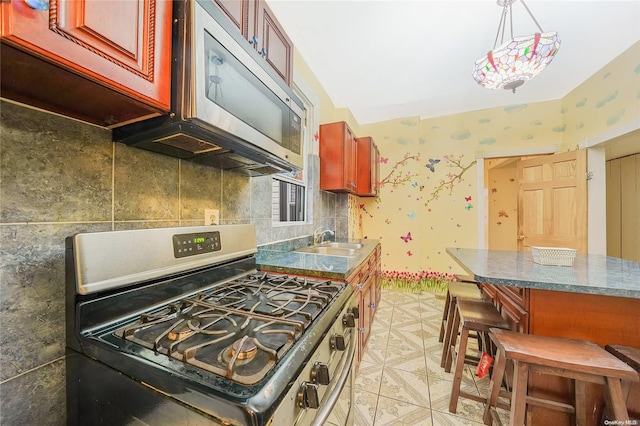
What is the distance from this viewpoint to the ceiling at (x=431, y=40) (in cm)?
180

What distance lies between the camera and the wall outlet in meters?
1.20

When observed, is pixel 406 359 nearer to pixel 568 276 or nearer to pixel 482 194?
pixel 568 276

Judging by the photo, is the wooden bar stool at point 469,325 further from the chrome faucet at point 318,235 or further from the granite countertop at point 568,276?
the chrome faucet at point 318,235

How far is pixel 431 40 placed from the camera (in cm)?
213

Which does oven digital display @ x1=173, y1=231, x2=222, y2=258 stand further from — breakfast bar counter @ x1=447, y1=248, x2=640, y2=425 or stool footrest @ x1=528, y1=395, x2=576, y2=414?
stool footrest @ x1=528, y1=395, x2=576, y2=414

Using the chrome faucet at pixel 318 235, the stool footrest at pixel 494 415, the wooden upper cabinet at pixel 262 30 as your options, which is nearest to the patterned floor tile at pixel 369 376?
the stool footrest at pixel 494 415

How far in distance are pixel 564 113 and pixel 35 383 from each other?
5.09 metres

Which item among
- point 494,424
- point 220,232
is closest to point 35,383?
point 220,232

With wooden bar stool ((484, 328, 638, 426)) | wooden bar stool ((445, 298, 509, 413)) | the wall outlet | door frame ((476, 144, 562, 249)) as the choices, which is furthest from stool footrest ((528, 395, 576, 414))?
door frame ((476, 144, 562, 249))

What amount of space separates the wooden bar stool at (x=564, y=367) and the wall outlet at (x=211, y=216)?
4.87 ft

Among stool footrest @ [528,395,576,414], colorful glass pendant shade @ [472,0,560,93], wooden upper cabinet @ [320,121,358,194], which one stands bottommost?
stool footrest @ [528,395,576,414]

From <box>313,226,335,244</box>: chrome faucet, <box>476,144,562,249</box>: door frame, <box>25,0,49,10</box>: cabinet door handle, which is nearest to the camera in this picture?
<box>25,0,49,10</box>: cabinet door handle

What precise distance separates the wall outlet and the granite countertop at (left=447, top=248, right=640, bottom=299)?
1.42 m

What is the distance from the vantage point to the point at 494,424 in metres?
1.34
